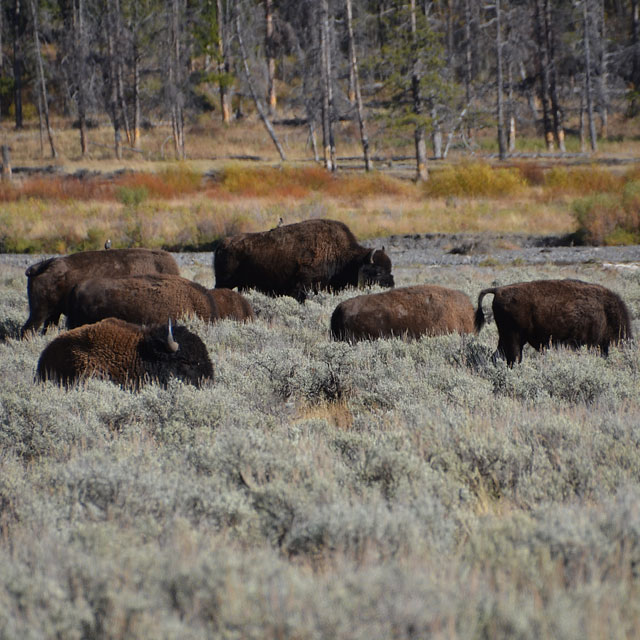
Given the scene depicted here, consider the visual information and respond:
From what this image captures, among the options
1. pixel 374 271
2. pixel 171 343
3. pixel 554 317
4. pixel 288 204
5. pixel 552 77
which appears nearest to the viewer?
pixel 171 343

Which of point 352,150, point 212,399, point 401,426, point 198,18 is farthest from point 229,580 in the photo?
point 198,18

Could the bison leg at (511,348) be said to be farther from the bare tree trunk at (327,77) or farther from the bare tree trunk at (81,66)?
the bare tree trunk at (81,66)

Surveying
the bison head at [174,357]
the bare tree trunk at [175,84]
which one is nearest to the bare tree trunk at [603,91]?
the bare tree trunk at [175,84]

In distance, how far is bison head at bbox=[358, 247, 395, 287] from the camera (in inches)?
440

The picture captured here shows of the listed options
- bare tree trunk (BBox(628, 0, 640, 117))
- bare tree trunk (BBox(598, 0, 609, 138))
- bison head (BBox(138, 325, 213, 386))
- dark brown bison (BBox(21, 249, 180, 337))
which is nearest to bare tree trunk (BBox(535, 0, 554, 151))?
bare tree trunk (BBox(598, 0, 609, 138))

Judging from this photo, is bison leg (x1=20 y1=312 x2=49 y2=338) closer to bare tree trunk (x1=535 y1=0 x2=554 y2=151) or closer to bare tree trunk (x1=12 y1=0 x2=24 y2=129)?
bare tree trunk (x1=535 y1=0 x2=554 y2=151)

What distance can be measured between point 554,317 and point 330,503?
4159 mm

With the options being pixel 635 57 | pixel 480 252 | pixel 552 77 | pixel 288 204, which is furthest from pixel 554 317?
pixel 635 57

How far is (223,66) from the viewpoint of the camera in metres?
56.3

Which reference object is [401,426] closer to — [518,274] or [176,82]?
[518,274]

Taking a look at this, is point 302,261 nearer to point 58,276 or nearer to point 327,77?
point 58,276

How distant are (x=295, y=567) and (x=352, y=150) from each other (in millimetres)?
Result: 49650

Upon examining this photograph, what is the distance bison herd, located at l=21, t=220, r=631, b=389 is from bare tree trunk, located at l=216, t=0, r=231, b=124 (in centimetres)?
4410

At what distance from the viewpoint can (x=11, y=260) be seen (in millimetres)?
19844
